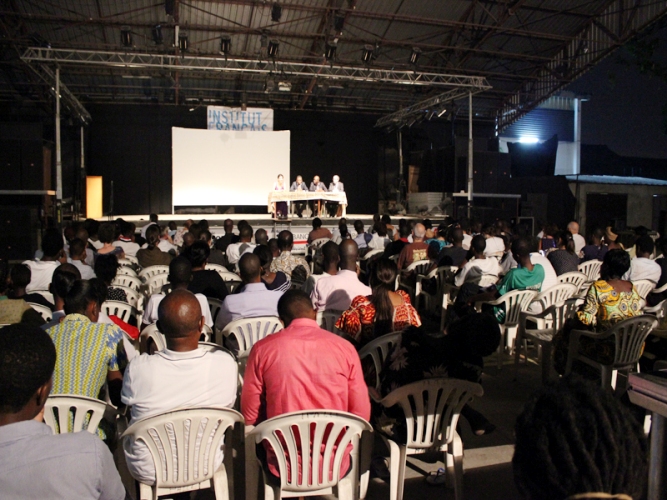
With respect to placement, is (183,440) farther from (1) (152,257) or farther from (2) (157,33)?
(2) (157,33)

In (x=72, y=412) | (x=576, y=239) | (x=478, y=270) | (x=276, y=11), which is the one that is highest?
(x=276, y=11)

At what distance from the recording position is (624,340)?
11.4 feet

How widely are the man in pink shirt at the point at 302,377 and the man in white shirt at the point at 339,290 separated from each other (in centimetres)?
177

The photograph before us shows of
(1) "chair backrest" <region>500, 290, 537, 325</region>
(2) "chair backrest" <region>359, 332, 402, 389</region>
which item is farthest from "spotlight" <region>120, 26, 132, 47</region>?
(2) "chair backrest" <region>359, 332, 402, 389</region>

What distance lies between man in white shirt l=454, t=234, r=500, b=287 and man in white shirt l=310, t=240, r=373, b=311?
1597 mm

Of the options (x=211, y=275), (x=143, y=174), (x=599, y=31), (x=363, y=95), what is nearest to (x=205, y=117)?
(x=143, y=174)

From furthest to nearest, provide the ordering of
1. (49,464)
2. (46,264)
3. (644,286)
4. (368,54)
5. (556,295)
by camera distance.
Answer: (368,54), (644,286), (556,295), (46,264), (49,464)

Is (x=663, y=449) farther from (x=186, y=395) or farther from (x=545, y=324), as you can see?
(x=545, y=324)

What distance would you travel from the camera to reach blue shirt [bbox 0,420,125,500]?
124 cm

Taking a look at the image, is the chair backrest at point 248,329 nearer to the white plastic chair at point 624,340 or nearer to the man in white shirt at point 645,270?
the white plastic chair at point 624,340

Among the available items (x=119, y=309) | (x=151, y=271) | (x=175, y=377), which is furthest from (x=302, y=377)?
(x=151, y=271)

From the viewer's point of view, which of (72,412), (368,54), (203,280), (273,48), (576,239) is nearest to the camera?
(72,412)

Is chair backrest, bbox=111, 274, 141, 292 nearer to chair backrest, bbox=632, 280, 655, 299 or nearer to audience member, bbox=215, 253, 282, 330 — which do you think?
audience member, bbox=215, 253, 282, 330

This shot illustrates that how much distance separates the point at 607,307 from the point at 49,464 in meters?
3.26
